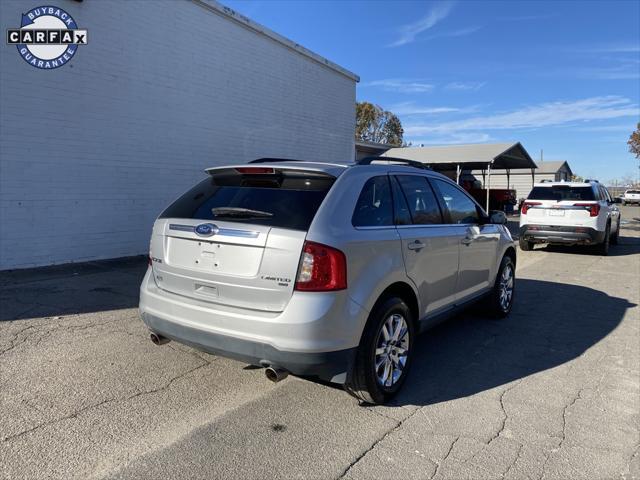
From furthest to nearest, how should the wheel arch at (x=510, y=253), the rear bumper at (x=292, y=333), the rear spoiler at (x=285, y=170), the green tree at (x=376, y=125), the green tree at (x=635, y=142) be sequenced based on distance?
the green tree at (x=376, y=125) → the green tree at (x=635, y=142) → the wheel arch at (x=510, y=253) → the rear spoiler at (x=285, y=170) → the rear bumper at (x=292, y=333)

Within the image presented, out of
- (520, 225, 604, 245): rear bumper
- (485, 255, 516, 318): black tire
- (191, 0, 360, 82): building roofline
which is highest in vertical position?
(191, 0, 360, 82): building roofline

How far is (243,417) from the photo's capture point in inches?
134

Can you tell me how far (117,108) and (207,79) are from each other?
2.51 metres

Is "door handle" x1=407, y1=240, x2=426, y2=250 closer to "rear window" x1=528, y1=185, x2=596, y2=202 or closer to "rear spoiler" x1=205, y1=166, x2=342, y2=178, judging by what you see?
"rear spoiler" x1=205, y1=166, x2=342, y2=178

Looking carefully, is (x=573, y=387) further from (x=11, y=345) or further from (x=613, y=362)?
(x=11, y=345)

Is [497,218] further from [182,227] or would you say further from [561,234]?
[561,234]

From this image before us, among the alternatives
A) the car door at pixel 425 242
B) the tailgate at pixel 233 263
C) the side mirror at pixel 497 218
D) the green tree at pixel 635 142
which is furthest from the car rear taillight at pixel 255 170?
the green tree at pixel 635 142

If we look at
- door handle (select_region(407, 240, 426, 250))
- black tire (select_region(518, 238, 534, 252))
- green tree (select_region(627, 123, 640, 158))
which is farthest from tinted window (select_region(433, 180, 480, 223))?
green tree (select_region(627, 123, 640, 158))

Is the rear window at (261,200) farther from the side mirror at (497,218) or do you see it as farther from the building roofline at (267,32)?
the building roofline at (267,32)

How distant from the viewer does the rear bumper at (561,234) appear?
11453 millimetres

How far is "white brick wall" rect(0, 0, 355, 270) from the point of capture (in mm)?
7973

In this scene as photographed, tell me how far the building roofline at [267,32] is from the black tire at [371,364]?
9.45 meters

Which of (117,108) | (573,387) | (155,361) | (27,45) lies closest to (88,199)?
(117,108)

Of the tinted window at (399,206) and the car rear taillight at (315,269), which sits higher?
the tinted window at (399,206)
